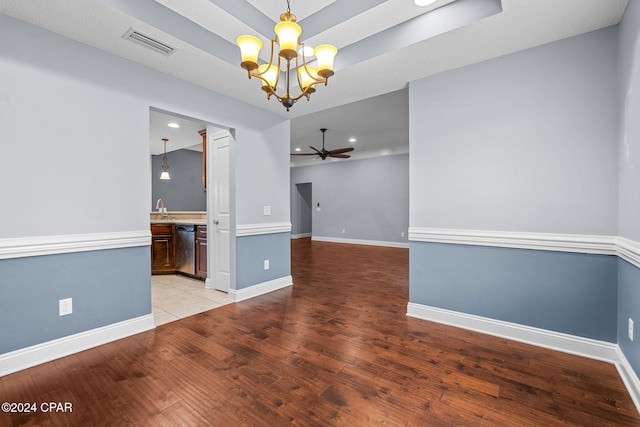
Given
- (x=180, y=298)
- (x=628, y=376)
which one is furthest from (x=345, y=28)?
(x=180, y=298)

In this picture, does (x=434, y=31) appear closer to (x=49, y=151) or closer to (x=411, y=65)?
(x=411, y=65)

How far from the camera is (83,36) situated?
7.33 ft

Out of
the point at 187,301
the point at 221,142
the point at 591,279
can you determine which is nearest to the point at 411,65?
the point at 591,279

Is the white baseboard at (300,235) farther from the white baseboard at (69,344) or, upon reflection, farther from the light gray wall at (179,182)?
the white baseboard at (69,344)

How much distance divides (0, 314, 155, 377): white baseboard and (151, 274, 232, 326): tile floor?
25 cm

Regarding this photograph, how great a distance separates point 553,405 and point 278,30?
2860mm

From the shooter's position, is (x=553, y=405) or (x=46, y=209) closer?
(x=553, y=405)

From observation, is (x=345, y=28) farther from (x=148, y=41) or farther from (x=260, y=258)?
(x=260, y=258)

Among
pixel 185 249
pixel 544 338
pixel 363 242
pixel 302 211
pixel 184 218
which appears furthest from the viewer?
pixel 302 211

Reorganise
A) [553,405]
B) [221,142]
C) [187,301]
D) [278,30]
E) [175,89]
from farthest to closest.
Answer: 1. [221,142]
2. [187,301]
3. [175,89]
4. [278,30]
5. [553,405]

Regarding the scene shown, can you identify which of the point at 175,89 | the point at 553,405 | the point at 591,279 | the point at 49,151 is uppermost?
the point at 175,89

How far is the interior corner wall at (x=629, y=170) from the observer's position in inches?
68.3

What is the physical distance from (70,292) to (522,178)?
3907mm

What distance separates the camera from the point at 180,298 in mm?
3693
